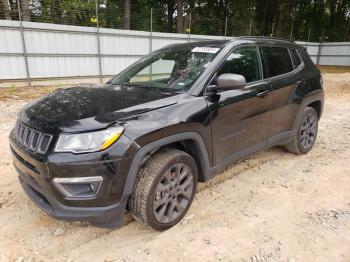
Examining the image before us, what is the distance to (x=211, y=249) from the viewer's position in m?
2.50

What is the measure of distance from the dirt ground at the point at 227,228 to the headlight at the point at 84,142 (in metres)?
0.92

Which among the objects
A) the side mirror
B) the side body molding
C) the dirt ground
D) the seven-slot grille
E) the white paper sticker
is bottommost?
the dirt ground

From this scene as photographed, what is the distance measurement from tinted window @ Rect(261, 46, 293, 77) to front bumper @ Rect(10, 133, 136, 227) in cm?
234

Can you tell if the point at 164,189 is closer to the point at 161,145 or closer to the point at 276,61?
the point at 161,145

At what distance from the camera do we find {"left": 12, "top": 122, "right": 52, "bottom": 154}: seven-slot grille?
2.25 metres

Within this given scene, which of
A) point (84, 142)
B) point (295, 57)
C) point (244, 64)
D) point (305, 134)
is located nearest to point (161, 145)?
point (84, 142)

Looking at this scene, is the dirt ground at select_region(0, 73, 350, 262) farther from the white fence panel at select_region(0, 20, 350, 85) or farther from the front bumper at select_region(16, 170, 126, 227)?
the white fence panel at select_region(0, 20, 350, 85)

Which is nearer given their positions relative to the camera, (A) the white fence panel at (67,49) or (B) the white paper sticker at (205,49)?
(B) the white paper sticker at (205,49)

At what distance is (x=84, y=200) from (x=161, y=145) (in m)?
0.74

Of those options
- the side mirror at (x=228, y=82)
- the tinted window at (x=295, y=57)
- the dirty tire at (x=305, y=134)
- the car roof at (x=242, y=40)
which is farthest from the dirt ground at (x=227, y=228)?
the car roof at (x=242, y=40)

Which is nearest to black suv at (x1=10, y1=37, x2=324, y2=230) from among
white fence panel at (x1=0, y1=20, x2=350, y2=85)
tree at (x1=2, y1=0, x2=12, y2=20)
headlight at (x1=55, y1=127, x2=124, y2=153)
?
headlight at (x1=55, y1=127, x2=124, y2=153)

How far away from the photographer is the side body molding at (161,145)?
2.32 m

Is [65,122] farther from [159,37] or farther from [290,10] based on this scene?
[290,10]

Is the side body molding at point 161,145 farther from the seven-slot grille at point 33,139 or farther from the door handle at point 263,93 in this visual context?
the door handle at point 263,93
